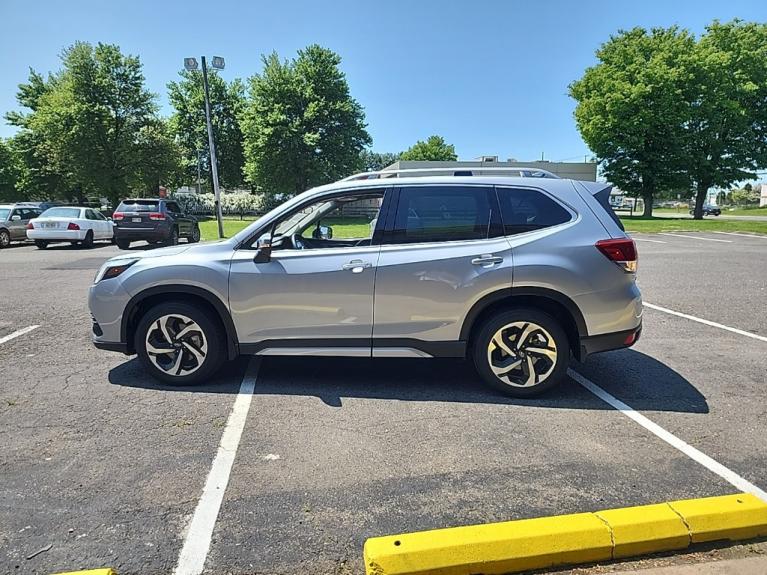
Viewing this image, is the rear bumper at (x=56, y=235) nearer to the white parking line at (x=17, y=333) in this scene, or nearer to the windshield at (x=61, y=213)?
the windshield at (x=61, y=213)

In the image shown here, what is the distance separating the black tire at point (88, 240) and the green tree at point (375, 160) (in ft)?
73.1

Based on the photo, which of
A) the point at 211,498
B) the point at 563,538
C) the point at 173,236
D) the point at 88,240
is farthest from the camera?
the point at 88,240

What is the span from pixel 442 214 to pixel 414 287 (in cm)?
69

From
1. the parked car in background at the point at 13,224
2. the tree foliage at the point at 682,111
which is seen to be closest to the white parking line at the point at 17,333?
the parked car in background at the point at 13,224

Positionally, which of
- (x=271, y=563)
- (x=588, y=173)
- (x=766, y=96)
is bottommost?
(x=271, y=563)

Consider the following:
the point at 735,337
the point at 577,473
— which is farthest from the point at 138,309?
the point at 735,337

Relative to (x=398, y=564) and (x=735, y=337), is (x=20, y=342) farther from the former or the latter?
(x=735, y=337)

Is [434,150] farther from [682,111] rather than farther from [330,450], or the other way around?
[330,450]

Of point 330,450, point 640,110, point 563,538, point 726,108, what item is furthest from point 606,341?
point 726,108

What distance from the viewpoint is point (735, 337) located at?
6.27m

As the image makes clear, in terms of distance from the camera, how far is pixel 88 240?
18109 millimetres

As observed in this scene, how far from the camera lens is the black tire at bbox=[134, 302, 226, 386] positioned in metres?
4.43

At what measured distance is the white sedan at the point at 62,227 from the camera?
17.4m

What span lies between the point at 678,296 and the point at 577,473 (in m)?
6.99
